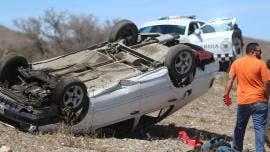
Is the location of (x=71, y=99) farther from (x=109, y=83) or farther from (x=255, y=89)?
(x=255, y=89)

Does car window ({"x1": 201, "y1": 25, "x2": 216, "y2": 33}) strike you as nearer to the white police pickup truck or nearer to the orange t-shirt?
the white police pickup truck

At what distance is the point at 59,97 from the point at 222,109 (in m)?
6.73

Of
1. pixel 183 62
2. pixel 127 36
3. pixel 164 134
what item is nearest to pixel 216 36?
pixel 127 36

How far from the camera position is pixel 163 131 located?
440 inches

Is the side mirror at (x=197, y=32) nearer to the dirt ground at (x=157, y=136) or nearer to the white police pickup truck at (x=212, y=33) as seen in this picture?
the white police pickup truck at (x=212, y=33)

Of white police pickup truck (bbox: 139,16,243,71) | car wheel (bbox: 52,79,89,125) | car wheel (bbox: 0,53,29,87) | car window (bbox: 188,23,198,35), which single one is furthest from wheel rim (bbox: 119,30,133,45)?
car window (bbox: 188,23,198,35)

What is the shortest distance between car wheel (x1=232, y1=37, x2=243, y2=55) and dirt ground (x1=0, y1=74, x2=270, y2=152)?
10.3 ft

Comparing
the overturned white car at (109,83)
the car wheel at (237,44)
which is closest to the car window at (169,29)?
the car wheel at (237,44)

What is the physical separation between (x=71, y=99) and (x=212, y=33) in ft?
35.4

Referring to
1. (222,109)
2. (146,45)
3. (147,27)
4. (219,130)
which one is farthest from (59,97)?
(147,27)

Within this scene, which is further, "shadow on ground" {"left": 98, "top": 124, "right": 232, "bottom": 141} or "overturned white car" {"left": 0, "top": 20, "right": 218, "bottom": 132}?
"shadow on ground" {"left": 98, "top": 124, "right": 232, "bottom": 141}

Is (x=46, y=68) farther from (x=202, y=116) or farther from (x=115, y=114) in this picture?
(x=202, y=116)

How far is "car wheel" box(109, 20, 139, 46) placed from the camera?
36.1 feet

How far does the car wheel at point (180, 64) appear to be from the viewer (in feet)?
32.0
